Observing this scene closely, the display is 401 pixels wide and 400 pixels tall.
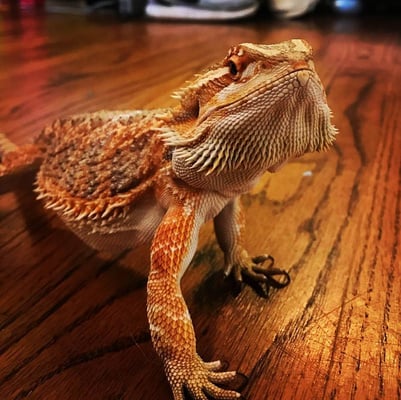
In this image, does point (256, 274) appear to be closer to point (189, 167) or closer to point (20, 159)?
point (189, 167)

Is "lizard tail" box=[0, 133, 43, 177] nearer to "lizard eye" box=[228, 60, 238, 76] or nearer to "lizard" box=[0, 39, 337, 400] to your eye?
"lizard" box=[0, 39, 337, 400]

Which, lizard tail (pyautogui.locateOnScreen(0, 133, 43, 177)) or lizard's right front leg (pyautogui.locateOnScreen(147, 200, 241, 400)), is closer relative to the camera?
lizard's right front leg (pyautogui.locateOnScreen(147, 200, 241, 400))

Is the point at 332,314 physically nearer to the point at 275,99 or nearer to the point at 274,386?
the point at 274,386

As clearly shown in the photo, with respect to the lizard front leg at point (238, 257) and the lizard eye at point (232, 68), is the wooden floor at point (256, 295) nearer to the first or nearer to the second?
the lizard front leg at point (238, 257)

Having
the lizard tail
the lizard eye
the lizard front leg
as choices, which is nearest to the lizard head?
the lizard eye

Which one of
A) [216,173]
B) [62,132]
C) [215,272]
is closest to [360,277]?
[215,272]

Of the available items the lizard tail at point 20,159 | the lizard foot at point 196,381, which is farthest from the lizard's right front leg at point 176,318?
the lizard tail at point 20,159

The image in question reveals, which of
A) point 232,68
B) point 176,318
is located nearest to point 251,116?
point 232,68
